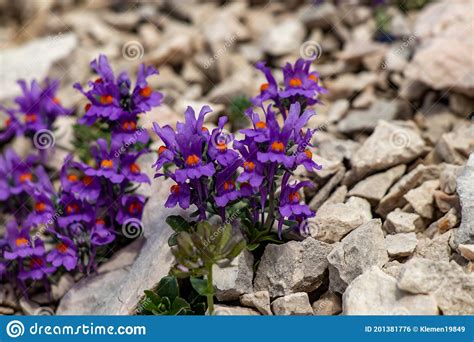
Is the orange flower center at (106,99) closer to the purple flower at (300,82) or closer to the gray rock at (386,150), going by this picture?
the purple flower at (300,82)

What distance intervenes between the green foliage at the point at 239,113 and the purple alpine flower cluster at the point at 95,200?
1308 millimetres

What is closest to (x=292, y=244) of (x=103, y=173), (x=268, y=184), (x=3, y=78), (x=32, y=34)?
(x=268, y=184)

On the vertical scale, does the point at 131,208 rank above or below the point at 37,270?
above

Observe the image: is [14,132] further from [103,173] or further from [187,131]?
[187,131]

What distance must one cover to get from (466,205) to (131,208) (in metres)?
2.61

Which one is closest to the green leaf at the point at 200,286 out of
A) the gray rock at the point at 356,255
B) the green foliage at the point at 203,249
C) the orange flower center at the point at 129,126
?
the green foliage at the point at 203,249

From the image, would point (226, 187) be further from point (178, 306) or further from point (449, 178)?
point (449, 178)

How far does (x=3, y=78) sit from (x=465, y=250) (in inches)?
234

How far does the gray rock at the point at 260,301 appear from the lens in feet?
16.2

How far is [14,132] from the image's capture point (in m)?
7.22

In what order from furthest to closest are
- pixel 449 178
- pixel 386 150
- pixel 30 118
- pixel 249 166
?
pixel 30 118, pixel 386 150, pixel 449 178, pixel 249 166

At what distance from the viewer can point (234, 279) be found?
5.09m

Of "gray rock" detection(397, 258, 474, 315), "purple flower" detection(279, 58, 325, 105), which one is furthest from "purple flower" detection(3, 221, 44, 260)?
"gray rock" detection(397, 258, 474, 315)

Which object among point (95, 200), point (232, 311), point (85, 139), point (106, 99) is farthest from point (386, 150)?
point (85, 139)
